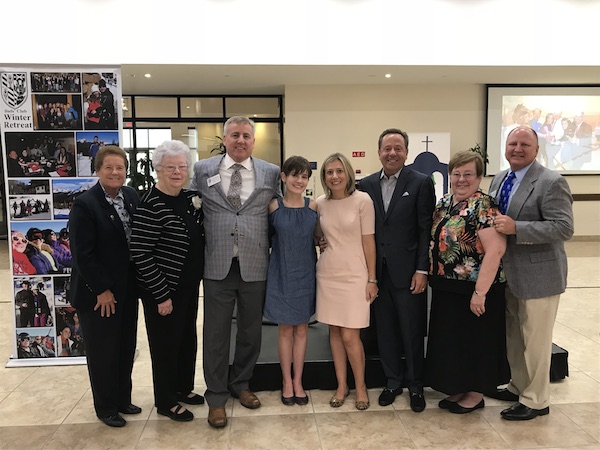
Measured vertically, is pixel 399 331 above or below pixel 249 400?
above

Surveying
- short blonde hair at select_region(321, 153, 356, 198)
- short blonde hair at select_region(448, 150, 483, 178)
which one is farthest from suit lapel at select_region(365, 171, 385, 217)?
short blonde hair at select_region(448, 150, 483, 178)

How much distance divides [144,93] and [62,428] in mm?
8613

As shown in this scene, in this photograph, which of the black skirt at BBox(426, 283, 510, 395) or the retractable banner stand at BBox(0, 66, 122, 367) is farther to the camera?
the retractable banner stand at BBox(0, 66, 122, 367)

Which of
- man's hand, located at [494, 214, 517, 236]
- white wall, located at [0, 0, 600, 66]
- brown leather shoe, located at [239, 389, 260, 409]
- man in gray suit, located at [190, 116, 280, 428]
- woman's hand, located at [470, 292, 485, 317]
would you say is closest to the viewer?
man's hand, located at [494, 214, 517, 236]

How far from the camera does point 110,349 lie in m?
2.67

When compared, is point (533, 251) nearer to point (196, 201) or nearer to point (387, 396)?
point (387, 396)

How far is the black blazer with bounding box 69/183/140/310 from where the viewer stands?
8.23 ft

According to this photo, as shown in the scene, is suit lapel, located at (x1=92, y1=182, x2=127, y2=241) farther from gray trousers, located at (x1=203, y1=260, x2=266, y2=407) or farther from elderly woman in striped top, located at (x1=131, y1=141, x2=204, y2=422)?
gray trousers, located at (x1=203, y1=260, x2=266, y2=407)

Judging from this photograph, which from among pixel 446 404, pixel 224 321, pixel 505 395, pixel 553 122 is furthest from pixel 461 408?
pixel 553 122

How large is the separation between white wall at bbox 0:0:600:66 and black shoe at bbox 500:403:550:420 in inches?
211

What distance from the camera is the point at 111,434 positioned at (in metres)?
2.68

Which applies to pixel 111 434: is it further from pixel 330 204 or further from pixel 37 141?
pixel 37 141

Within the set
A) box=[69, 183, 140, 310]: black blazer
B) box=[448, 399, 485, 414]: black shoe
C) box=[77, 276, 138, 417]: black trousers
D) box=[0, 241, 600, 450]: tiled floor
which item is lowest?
box=[0, 241, 600, 450]: tiled floor

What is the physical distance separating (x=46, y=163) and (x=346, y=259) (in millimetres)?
2372
